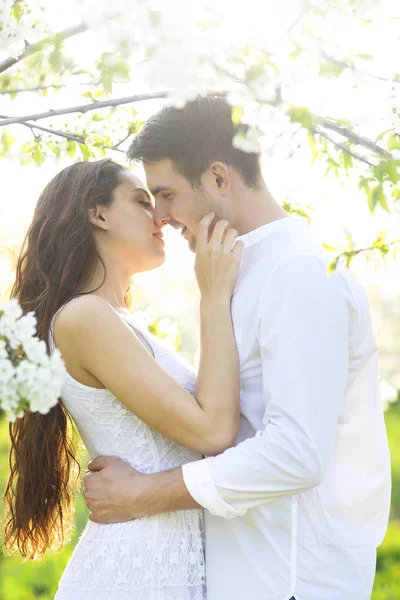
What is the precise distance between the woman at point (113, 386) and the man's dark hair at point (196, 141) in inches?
7.2

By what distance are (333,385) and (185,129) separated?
976mm

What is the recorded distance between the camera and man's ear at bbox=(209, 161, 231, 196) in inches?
91.6

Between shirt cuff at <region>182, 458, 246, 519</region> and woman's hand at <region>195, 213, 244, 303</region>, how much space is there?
49 centimetres

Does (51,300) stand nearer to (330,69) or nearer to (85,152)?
(85,152)

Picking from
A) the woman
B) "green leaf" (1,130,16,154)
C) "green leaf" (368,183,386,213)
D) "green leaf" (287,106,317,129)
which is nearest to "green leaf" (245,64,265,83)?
"green leaf" (287,106,317,129)

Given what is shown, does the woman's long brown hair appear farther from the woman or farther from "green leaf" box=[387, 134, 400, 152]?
"green leaf" box=[387, 134, 400, 152]

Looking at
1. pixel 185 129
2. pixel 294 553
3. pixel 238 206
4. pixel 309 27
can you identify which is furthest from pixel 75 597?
pixel 309 27

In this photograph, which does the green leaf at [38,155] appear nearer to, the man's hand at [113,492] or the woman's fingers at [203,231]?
the woman's fingers at [203,231]

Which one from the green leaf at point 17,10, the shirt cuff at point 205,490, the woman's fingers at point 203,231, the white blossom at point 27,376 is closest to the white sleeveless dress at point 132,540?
the shirt cuff at point 205,490

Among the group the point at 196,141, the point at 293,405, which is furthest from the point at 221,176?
the point at 293,405

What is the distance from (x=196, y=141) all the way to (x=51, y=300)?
68cm

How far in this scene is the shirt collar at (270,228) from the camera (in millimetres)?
2252

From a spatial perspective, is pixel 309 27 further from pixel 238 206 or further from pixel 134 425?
pixel 134 425

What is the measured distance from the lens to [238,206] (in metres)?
2.34
